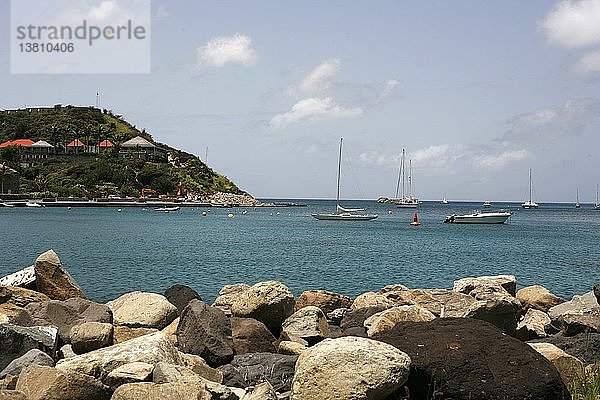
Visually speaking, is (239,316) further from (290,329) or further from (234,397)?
(234,397)

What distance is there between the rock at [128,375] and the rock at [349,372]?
77.7 inches

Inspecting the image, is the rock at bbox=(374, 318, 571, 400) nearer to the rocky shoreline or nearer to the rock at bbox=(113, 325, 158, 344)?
the rocky shoreline

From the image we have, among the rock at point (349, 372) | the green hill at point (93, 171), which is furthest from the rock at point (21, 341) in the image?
the green hill at point (93, 171)

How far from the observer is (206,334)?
12.0m

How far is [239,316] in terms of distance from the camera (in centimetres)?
1445

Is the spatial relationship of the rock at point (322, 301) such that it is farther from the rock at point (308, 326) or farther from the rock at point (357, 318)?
the rock at point (308, 326)

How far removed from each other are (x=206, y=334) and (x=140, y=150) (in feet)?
591

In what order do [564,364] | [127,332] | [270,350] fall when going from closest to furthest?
[564,364] → [270,350] → [127,332]

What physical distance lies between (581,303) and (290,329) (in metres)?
8.59

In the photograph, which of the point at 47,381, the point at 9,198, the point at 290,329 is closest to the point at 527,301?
the point at 290,329

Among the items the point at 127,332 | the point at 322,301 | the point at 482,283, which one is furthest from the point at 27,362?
the point at 482,283

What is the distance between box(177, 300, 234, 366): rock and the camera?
11.8 metres

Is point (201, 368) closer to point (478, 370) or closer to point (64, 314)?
point (478, 370)

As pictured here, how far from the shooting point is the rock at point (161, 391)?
330 inches
